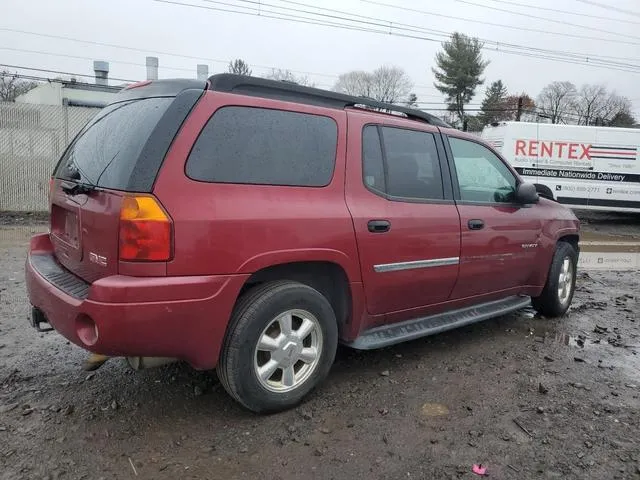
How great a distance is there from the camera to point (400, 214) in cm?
353

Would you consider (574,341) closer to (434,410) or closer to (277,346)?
(434,410)

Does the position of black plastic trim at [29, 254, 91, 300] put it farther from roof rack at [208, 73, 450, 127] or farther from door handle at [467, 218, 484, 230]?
door handle at [467, 218, 484, 230]

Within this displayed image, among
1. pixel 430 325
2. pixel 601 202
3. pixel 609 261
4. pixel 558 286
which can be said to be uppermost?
pixel 601 202

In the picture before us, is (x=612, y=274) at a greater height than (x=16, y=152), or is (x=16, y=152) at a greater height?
(x=16, y=152)

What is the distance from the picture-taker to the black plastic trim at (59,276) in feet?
9.16

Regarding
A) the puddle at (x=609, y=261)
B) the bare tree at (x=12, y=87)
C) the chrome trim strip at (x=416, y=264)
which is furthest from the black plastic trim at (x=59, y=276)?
the bare tree at (x=12, y=87)

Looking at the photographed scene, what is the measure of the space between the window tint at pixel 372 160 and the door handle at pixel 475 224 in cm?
88

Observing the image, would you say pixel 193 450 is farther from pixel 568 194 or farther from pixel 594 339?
pixel 568 194

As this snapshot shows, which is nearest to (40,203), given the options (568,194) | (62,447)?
(62,447)

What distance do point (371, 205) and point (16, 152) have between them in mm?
10174

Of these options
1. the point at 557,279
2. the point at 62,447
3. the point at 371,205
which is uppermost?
the point at 371,205

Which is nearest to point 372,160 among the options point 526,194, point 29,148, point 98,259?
point 526,194

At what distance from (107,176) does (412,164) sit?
2.06 meters

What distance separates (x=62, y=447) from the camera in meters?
2.72
